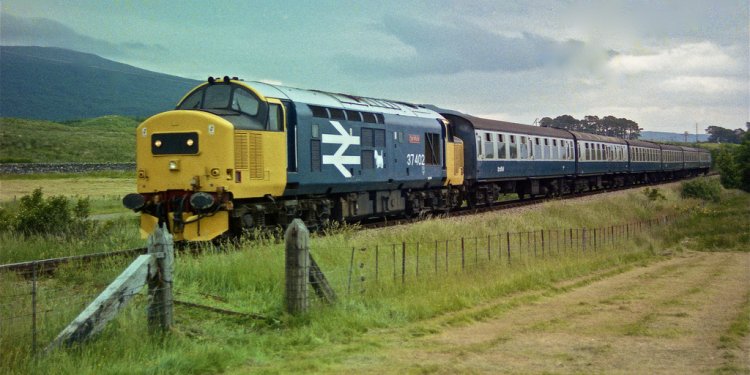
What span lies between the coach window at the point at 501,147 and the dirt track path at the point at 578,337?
59.0 ft

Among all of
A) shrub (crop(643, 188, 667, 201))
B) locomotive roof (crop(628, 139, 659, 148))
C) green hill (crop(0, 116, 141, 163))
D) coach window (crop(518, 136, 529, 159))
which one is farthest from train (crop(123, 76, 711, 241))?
green hill (crop(0, 116, 141, 163))

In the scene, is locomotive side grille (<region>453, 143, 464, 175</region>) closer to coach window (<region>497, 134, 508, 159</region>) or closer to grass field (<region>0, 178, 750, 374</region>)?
coach window (<region>497, 134, 508, 159</region>)

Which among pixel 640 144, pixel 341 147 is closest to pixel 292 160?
pixel 341 147

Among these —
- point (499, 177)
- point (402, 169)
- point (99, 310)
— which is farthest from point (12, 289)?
point (499, 177)

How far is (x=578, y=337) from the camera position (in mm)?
8805

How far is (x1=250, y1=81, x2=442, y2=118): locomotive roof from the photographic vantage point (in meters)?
16.6

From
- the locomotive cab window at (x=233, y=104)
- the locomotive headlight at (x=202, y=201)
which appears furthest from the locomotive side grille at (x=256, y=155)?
the locomotive headlight at (x=202, y=201)

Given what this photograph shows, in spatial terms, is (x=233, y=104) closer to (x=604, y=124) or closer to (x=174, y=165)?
(x=174, y=165)

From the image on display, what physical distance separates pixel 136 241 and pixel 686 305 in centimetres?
1165

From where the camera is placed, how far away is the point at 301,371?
7.23m

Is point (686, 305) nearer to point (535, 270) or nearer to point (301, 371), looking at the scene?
point (535, 270)

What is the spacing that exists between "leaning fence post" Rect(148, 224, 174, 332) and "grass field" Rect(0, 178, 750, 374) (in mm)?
169

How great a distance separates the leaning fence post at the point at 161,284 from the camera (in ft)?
27.1

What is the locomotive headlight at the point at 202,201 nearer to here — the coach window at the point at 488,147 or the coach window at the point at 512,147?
the coach window at the point at 488,147
